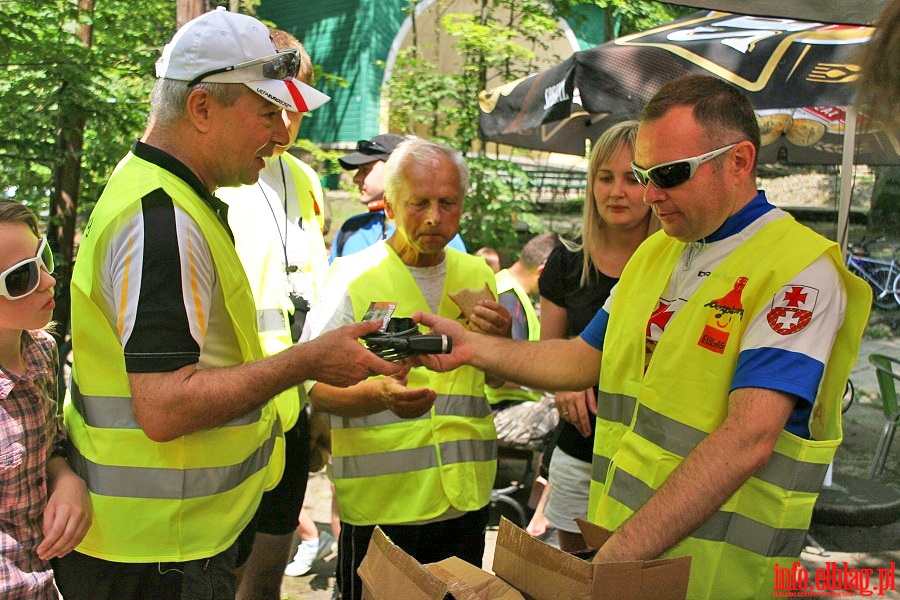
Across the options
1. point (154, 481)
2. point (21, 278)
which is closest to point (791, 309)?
point (154, 481)

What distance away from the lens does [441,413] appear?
3051 millimetres

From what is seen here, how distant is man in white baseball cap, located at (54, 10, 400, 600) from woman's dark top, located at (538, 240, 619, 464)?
1266 mm

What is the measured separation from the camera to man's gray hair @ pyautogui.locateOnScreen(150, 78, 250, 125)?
2174 millimetres

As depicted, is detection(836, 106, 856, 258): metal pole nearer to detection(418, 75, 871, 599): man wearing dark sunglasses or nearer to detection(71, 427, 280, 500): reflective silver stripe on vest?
detection(418, 75, 871, 599): man wearing dark sunglasses

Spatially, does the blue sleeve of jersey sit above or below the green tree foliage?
below

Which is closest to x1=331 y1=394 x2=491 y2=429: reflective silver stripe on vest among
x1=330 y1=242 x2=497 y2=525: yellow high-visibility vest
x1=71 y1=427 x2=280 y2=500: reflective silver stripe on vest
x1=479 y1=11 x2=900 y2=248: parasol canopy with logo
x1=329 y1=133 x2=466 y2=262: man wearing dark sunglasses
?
x1=330 y1=242 x2=497 y2=525: yellow high-visibility vest

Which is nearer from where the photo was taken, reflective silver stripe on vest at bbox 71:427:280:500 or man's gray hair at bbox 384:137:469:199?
reflective silver stripe on vest at bbox 71:427:280:500

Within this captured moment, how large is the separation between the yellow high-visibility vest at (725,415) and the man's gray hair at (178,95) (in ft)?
4.42

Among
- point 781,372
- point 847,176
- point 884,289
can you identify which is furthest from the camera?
point 884,289

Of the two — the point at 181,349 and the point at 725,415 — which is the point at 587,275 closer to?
the point at 725,415

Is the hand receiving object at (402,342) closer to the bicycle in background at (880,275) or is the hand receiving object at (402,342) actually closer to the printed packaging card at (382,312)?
the printed packaging card at (382,312)

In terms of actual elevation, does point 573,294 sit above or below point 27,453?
above

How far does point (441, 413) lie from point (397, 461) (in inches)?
9.7

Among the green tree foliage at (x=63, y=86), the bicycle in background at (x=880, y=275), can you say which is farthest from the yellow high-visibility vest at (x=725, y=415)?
the bicycle in background at (x=880, y=275)
